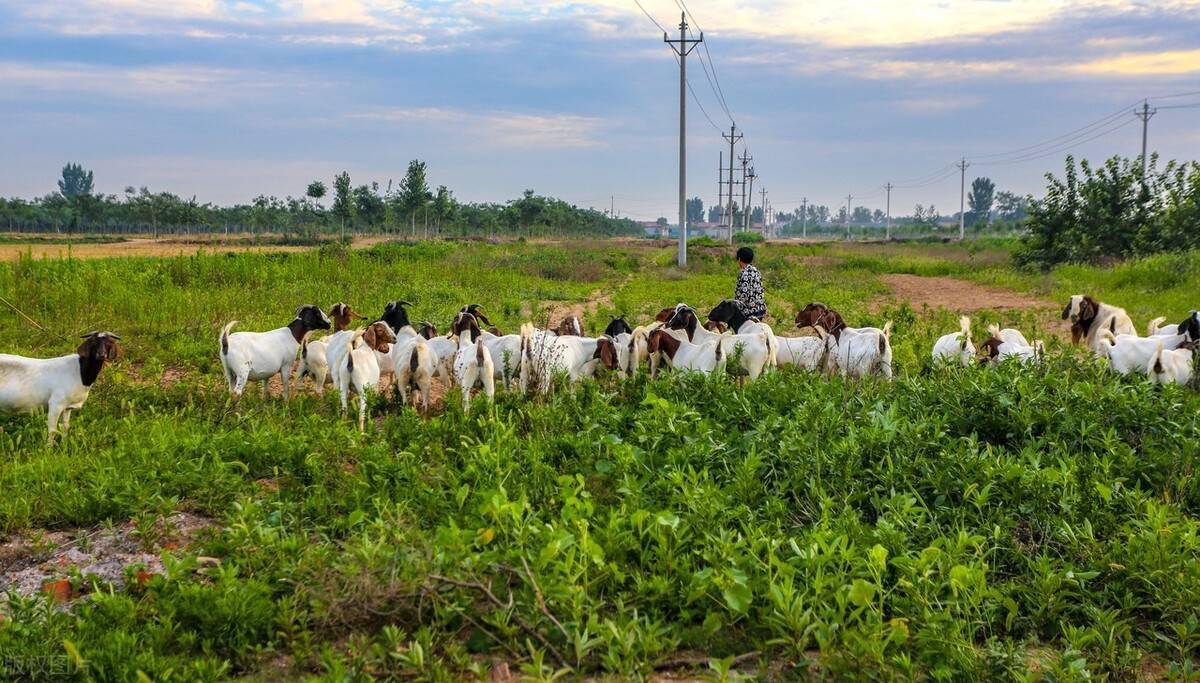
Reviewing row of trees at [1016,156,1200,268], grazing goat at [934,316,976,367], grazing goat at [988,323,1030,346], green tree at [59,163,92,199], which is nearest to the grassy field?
grazing goat at [934,316,976,367]

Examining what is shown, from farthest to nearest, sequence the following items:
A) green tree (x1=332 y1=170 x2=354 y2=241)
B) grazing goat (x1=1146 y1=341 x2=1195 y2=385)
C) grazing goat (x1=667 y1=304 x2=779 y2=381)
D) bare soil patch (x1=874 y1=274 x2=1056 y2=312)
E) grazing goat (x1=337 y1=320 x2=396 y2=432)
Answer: green tree (x1=332 y1=170 x2=354 y2=241) < bare soil patch (x1=874 y1=274 x2=1056 y2=312) < grazing goat (x1=667 y1=304 x2=779 y2=381) < grazing goat (x1=337 y1=320 x2=396 y2=432) < grazing goat (x1=1146 y1=341 x2=1195 y2=385)

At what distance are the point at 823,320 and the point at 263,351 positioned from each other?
6492 mm

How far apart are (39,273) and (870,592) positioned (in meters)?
15.3

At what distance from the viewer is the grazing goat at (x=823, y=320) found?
384 inches

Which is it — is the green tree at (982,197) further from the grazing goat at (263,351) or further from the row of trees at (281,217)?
the grazing goat at (263,351)

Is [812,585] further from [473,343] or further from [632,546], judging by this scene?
[473,343]

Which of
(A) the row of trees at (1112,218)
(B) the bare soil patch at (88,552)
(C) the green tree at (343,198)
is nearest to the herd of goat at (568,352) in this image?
(B) the bare soil patch at (88,552)

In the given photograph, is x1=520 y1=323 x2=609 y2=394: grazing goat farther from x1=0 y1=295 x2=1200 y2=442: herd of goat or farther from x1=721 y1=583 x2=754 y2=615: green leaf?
x1=721 y1=583 x2=754 y2=615: green leaf

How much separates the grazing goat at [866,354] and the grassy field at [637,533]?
1220 millimetres

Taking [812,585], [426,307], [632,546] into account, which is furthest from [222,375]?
[812,585]

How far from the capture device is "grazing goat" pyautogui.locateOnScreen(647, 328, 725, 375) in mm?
8477

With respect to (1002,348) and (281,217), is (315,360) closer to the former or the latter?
(1002,348)

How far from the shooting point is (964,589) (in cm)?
366

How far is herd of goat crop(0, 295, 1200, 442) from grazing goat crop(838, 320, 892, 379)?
11 millimetres
